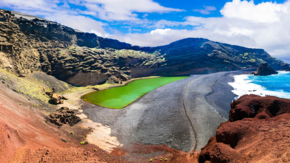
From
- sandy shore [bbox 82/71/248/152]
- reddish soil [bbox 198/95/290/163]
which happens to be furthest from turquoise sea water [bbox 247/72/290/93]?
reddish soil [bbox 198/95/290/163]

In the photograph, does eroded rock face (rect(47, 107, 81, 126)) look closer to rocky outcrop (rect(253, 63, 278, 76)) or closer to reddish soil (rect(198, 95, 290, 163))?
reddish soil (rect(198, 95, 290, 163))

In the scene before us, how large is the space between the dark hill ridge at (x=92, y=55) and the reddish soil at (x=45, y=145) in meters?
21.9

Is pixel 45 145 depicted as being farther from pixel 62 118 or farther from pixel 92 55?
pixel 92 55

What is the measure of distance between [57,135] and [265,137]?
20.3 metres

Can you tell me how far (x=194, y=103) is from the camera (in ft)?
103

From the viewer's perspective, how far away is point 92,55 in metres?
64.0

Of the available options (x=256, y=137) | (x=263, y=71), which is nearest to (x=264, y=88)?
(x=263, y=71)

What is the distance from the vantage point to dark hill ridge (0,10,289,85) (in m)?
37.0

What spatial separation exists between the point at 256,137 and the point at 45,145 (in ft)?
57.2

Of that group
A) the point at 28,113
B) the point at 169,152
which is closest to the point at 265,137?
the point at 169,152

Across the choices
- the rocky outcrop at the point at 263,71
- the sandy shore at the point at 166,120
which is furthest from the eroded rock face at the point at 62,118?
the rocky outcrop at the point at 263,71

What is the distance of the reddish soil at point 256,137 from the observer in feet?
24.5

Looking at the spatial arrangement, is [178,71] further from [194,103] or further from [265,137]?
[265,137]

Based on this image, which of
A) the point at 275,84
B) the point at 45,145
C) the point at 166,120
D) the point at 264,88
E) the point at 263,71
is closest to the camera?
the point at 45,145
